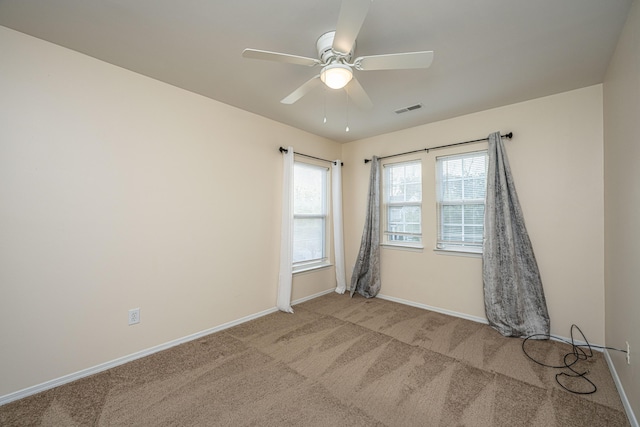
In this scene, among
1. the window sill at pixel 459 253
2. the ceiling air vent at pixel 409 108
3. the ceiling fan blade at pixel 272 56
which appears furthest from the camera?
the window sill at pixel 459 253

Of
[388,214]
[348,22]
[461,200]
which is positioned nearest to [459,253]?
[461,200]

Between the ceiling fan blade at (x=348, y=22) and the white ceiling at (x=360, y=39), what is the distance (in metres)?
0.31

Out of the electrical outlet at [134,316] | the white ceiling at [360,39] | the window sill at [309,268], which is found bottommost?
the electrical outlet at [134,316]

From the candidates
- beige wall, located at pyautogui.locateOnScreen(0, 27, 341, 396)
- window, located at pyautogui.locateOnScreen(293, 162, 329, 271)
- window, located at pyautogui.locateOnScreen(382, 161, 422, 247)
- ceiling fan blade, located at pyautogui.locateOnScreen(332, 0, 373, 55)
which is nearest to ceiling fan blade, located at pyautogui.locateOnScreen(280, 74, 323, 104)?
ceiling fan blade, located at pyautogui.locateOnScreen(332, 0, 373, 55)

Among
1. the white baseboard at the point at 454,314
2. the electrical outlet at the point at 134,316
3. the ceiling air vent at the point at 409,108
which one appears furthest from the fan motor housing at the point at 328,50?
the white baseboard at the point at 454,314

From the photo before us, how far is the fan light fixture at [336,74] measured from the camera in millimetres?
1688

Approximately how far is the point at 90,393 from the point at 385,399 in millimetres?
2123

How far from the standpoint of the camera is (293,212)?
3680 mm

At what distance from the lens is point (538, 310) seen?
272 cm

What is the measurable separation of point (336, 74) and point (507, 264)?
105 inches

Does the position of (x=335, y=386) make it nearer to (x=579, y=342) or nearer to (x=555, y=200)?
(x=579, y=342)

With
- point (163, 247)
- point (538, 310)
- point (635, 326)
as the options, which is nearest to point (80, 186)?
point (163, 247)

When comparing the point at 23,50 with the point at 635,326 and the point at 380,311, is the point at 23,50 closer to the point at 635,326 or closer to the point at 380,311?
the point at 380,311

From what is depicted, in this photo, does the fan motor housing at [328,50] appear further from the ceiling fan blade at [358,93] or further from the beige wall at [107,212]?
the beige wall at [107,212]
